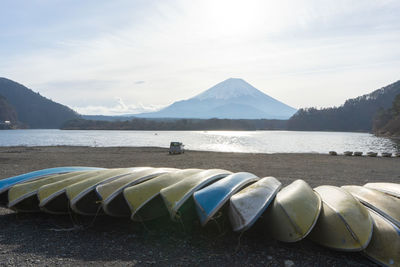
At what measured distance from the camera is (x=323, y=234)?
4.07 meters

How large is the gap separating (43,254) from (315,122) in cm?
16660

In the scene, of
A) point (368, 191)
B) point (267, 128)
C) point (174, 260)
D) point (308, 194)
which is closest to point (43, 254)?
point (174, 260)

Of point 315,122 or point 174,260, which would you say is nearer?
point 174,260

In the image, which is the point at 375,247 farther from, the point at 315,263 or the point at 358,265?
the point at 315,263

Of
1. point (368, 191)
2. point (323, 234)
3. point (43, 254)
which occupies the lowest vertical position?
point (43, 254)

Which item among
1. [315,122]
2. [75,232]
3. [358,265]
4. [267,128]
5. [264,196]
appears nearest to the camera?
[358,265]

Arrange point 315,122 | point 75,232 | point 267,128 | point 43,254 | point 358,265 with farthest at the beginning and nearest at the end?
point 267,128 → point 315,122 → point 75,232 → point 43,254 → point 358,265

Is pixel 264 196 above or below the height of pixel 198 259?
above

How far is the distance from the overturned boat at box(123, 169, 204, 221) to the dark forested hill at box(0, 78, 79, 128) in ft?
659

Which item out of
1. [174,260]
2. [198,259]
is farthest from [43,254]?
[198,259]

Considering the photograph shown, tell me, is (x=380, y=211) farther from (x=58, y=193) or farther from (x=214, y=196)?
(x=58, y=193)

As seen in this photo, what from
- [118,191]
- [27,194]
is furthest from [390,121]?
[27,194]

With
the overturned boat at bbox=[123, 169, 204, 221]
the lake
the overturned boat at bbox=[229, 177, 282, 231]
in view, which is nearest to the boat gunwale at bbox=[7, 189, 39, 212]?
the overturned boat at bbox=[123, 169, 204, 221]

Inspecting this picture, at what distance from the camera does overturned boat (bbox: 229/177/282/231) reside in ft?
12.9
